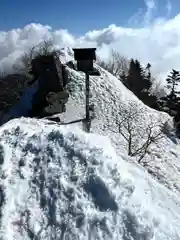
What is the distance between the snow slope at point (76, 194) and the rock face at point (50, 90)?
11.4 metres

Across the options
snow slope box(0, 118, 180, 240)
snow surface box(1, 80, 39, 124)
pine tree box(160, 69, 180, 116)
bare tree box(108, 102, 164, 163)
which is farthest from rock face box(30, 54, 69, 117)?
pine tree box(160, 69, 180, 116)

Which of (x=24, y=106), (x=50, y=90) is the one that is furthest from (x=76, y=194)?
(x=24, y=106)

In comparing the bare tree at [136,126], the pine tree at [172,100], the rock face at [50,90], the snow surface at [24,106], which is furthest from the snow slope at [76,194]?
the pine tree at [172,100]

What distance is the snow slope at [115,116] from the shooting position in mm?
17422

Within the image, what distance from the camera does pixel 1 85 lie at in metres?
29.6

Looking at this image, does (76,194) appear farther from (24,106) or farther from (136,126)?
(24,106)

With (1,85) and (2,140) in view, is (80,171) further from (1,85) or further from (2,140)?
(1,85)

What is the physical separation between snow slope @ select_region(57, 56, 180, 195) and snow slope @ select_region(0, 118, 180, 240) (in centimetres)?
813

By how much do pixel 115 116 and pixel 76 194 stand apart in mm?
14551

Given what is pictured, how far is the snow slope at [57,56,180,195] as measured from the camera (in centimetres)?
1742

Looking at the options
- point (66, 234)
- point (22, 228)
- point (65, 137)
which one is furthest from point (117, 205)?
point (65, 137)

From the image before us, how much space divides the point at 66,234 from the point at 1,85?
25.3m

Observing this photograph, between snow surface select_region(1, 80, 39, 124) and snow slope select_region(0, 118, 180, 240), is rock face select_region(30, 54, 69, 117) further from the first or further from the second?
snow slope select_region(0, 118, 180, 240)

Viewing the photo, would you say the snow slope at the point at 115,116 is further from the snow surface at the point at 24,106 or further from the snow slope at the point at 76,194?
the snow slope at the point at 76,194
